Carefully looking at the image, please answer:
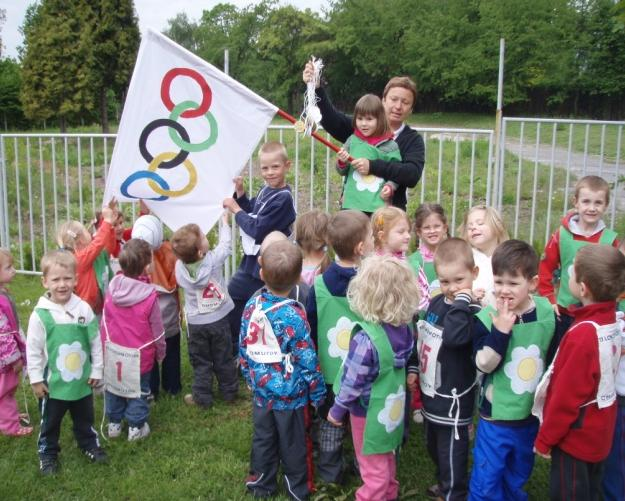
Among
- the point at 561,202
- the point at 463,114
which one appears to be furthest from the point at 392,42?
the point at 561,202

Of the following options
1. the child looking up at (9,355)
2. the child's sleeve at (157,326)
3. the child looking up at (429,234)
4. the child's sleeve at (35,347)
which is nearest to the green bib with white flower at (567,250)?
the child looking up at (429,234)

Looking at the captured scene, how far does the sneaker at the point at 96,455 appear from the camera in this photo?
371 cm

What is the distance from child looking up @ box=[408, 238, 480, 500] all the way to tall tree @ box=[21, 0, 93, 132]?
25.0 meters

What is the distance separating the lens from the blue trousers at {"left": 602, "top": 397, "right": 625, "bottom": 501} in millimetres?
2938

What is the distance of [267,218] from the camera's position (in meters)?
4.12

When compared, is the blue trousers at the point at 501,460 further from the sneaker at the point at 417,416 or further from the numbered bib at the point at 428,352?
the sneaker at the point at 417,416

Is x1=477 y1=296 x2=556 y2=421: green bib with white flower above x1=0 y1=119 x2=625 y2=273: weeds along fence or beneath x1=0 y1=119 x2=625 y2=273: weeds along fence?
beneath

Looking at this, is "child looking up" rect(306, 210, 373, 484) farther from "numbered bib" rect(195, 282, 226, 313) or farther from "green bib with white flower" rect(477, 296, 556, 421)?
"numbered bib" rect(195, 282, 226, 313)

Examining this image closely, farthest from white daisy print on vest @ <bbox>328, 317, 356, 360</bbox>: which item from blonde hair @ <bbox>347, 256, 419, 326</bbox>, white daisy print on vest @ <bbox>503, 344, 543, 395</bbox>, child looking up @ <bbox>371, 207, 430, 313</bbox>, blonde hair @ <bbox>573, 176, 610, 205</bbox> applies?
blonde hair @ <bbox>573, 176, 610, 205</bbox>

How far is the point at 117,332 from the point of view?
392 centimetres

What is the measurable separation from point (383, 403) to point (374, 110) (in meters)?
Result: 1.89

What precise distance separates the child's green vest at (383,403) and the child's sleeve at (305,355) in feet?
0.73

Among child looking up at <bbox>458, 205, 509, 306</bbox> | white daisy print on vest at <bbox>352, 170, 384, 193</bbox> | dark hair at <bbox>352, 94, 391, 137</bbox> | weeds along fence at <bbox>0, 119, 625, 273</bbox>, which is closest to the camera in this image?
child looking up at <bbox>458, 205, 509, 306</bbox>

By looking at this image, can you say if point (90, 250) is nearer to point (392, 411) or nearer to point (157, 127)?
point (157, 127)
